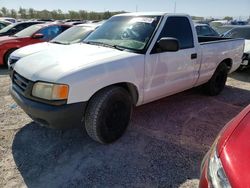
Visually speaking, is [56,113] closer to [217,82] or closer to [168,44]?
[168,44]

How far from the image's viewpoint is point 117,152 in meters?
3.29

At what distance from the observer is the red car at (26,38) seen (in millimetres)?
8286

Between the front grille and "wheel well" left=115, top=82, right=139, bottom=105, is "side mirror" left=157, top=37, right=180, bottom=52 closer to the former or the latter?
"wheel well" left=115, top=82, right=139, bottom=105

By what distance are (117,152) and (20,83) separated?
5.04ft

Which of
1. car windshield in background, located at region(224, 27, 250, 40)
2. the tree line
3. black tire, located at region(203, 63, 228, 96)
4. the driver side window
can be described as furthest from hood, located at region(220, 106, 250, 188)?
the tree line

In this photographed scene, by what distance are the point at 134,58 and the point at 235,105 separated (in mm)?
2852

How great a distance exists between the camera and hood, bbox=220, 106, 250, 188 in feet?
4.77

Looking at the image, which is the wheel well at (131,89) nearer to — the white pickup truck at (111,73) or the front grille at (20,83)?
the white pickup truck at (111,73)

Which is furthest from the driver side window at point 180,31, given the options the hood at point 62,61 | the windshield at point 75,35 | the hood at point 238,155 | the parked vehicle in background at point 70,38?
the windshield at point 75,35

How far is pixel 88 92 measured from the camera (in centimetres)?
293

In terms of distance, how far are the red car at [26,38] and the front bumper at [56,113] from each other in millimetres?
6129

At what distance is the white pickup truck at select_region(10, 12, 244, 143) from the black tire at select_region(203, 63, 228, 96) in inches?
31.6

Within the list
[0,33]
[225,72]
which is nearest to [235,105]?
[225,72]

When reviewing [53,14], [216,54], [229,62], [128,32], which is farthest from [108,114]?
[53,14]
